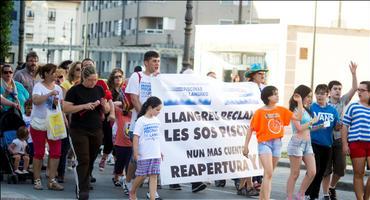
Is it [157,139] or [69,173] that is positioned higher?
[157,139]

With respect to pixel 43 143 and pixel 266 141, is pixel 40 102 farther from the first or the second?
pixel 266 141

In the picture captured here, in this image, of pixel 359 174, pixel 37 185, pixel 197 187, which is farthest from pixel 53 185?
pixel 359 174

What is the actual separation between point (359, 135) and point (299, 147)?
2.81 feet

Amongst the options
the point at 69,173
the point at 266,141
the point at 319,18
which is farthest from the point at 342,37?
the point at 266,141

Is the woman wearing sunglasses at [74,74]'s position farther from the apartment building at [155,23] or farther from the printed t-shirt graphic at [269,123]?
the apartment building at [155,23]

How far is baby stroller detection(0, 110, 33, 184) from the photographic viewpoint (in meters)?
13.8

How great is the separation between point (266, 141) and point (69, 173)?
531 cm

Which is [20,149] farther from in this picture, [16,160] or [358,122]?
[358,122]

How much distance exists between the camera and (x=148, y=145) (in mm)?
11422

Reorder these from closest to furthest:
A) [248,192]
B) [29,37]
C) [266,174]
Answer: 1. [266,174]
2. [248,192]
3. [29,37]

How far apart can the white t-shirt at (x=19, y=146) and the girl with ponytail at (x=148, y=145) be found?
3.19m

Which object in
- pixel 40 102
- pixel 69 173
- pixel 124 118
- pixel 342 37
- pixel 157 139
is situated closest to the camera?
pixel 157 139

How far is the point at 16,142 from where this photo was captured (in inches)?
549

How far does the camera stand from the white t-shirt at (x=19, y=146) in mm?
13938
